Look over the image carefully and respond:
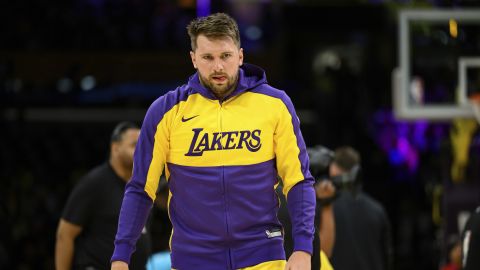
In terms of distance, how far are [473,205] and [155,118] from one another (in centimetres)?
733

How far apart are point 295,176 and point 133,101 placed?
11003 millimetres

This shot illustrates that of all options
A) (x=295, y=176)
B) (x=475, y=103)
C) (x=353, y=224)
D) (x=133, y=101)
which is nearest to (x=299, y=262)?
(x=295, y=176)

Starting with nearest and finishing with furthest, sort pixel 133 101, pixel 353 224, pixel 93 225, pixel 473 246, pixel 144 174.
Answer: pixel 144 174 < pixel 473 246 < pixel 93 225 < pixel 353 224 < pixel 133 101

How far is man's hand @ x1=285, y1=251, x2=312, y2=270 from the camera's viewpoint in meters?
3.93

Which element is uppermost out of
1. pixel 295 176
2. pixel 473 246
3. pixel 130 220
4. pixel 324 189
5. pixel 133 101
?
pixel 295 176

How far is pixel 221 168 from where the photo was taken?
413cm

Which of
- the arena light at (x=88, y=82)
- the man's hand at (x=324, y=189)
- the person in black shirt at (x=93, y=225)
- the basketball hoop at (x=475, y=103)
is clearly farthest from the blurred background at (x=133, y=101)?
the man's hand at (x=324, y=189)

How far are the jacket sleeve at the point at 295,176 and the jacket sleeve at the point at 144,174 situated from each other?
1.71 feet

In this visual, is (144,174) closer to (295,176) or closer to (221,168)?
(221,168)

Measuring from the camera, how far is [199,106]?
4234 millimetres

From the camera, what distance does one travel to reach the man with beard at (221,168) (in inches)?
162

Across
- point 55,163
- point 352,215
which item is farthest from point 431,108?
point 55,163

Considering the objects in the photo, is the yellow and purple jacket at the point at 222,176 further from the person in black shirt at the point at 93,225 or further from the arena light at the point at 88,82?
the arena light at the point at 88,82

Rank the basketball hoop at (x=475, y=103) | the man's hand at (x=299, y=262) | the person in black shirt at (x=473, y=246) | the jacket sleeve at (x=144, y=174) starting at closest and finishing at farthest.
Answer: the man's hand at (x=299, y=262)
the jacket sleeve at (x=144, y=174)
the person in black shirt at (x=473, y=246)
the basketball hoop at (x=475, y=103)
